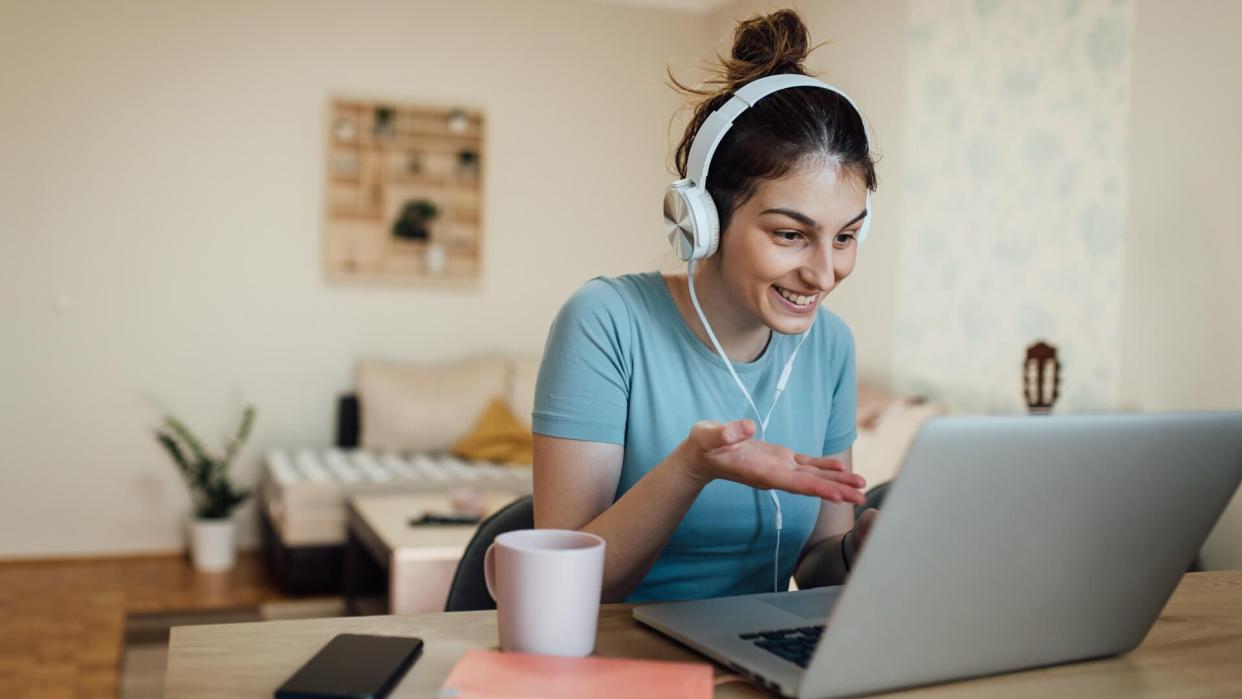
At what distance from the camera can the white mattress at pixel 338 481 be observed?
3.75m

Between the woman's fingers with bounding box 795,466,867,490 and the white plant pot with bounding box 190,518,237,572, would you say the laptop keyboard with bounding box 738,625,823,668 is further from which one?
the white plant pot with bounding box 190,518,237,572

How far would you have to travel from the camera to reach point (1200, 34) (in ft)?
8.10

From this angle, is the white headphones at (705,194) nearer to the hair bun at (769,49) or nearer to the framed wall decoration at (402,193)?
the hair bun at (769,49)

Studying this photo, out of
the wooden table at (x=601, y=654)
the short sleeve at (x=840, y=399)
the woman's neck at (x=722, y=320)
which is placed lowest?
the wooden table at (x=601, y=654)

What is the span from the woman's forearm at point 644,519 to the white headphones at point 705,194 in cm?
17

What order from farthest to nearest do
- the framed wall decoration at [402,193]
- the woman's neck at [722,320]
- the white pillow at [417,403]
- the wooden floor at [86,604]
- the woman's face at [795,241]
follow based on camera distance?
the framed wall decoration at [402,193], the white pillow at [417,403], the wooden floor at [86,604], the woman's neck at [722,320], the woman's face at [795,241]

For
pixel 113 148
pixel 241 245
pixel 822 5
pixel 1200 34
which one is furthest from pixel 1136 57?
pixel 113 148


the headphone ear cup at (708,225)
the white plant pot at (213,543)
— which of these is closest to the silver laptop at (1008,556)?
the headphone ear cup at (708,225)

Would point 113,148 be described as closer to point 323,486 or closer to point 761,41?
point 323,486

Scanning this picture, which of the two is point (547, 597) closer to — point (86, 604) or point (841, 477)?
point (841, 477)

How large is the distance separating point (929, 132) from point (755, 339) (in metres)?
2.53

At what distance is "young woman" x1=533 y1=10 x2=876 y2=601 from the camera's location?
44.6 inches

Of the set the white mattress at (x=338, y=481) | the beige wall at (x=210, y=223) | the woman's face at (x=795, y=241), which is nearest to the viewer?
the woman's face at (x=795, y=241)

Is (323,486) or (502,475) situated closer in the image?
(323,486)
